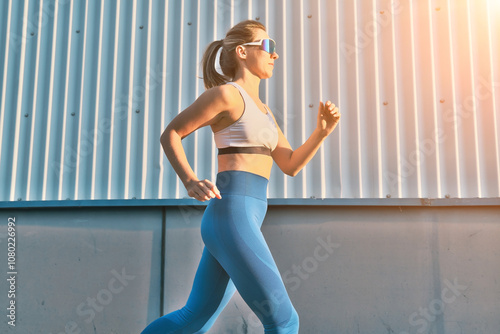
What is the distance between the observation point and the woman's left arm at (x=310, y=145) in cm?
293

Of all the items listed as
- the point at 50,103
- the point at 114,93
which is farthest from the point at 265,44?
the point at 50,103

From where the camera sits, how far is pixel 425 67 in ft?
15.2

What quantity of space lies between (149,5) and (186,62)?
0.69 m

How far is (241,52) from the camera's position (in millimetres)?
2973

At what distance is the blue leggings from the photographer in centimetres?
237

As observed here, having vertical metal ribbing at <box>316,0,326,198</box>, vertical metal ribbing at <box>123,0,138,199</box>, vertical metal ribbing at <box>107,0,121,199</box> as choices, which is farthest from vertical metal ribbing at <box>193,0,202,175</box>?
vertical metal ribbing at <box>316,0,326,198</box>

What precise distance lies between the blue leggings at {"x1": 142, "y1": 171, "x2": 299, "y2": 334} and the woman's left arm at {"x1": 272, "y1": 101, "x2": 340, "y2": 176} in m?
0.36

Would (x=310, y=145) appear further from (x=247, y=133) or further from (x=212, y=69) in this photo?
(x=212, y=69)

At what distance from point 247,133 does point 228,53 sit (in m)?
0.60

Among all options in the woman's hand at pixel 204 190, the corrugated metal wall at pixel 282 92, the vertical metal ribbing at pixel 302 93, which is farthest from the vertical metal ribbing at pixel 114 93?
the woman's hand at pixel 204 190

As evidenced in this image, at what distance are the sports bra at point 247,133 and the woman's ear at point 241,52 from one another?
26cm

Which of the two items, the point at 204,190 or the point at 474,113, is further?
the point at 474,113

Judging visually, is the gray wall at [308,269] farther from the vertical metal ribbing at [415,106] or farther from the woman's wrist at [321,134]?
the woman's wrist at [321,134]

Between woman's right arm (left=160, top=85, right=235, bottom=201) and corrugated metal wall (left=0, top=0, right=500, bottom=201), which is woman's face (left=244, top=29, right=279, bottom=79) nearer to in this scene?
woman's right arm (left=160, top=85, right=235, bottom=201)
